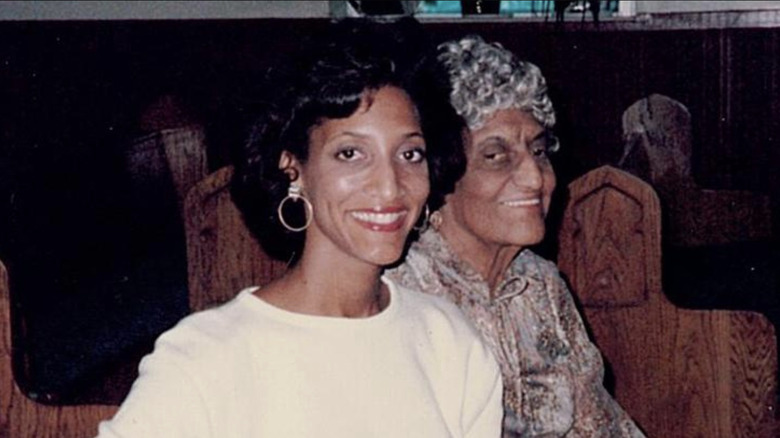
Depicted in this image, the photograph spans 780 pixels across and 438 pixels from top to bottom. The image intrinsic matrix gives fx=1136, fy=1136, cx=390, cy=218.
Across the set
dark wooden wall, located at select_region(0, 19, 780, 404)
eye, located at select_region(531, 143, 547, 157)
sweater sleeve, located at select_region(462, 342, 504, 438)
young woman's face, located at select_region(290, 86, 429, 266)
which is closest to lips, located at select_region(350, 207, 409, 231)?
young woman's face, located at select_region(290, 86, 429, 266)

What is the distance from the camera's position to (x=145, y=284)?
4.18 m

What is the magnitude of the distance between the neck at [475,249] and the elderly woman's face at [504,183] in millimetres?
36

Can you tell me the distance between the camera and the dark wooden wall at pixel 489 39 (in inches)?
238

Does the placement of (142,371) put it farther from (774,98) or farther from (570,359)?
(774,98)

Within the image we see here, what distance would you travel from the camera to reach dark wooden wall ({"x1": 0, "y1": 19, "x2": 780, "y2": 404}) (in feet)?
19.8

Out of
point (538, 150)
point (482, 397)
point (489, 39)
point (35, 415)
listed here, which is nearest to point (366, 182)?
point (482, 397)

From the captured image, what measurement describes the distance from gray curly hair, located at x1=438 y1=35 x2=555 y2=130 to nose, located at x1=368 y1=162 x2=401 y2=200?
0.52m

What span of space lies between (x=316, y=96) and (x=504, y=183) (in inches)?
24.8

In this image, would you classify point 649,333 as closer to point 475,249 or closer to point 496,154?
point 475,249

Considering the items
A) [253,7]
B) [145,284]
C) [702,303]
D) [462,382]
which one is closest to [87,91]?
[253,7]

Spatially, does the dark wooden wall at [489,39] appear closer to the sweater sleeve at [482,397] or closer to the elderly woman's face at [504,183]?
the elderly woman's face at [504,183]

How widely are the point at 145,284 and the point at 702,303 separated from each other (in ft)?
6.48

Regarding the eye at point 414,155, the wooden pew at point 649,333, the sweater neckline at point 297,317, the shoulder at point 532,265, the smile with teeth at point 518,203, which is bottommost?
the wooden pew at point 649,333

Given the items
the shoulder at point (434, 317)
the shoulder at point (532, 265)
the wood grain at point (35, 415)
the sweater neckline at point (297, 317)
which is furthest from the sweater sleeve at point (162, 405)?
the shoulder at point (532, 265)
